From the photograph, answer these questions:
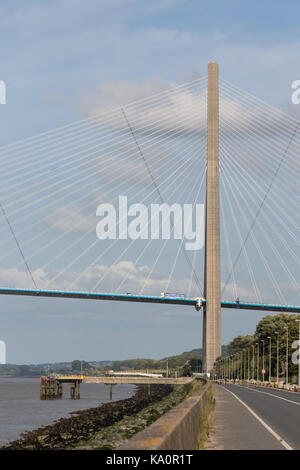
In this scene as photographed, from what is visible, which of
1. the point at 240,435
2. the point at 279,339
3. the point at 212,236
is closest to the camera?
the point at 240,435

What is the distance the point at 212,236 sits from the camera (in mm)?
114062

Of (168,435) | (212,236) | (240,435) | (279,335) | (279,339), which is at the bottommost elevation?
(240,435)

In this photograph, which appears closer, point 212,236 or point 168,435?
point 168,435

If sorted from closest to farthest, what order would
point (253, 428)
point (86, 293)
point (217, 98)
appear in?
point (253, 428) < point (217, 98) < point (86, 293)

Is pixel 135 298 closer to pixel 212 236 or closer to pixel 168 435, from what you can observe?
pixel 212 236

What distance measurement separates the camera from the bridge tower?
111562 millimetres

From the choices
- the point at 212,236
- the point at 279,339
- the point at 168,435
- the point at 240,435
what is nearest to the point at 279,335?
the point at 279,339

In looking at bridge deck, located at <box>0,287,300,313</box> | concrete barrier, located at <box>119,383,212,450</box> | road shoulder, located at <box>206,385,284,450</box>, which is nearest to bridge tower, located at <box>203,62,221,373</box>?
bridge deck, located at <box>0,287,300,313</box>

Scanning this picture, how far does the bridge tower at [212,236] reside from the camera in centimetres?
11156

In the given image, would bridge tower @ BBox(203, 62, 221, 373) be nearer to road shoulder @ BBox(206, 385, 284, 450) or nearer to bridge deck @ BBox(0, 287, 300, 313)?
bridge deck @ BBox(0, 287, 300, 313)

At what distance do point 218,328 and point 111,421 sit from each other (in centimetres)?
6586
